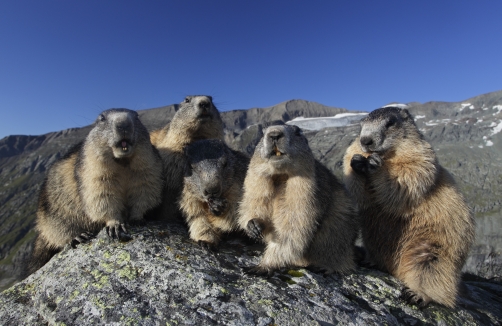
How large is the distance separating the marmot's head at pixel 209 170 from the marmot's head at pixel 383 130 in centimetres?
250

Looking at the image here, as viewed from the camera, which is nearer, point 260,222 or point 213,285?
point 213,285

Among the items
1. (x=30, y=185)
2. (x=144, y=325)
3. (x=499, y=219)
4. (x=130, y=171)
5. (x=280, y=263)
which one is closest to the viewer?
(x=144, y=325)

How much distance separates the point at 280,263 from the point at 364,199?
230 centimetres

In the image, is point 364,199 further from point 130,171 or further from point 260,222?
point 130,171

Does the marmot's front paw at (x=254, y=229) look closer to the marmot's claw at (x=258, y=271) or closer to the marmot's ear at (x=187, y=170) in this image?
the marmot's claw at (x=258, y=271)

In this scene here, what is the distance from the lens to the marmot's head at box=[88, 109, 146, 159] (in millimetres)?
5652

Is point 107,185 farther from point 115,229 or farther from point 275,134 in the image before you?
point 275,134

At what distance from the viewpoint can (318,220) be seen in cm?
528

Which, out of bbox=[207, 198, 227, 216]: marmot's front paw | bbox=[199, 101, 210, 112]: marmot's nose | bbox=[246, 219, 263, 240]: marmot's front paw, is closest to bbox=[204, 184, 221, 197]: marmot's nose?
bbox=[207, 198, 227, 216]: marmot's front paw

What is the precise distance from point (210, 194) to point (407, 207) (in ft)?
11.4

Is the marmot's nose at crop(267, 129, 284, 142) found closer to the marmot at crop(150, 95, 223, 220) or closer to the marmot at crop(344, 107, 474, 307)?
the marmot at crop(344, 107, 474, 307)

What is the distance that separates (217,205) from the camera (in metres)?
5.80

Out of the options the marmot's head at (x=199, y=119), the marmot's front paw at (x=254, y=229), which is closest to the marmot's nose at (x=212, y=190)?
the marmot's front paw at (x=254, y=229)

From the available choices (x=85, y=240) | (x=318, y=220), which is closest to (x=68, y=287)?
(x=85, y=240)
